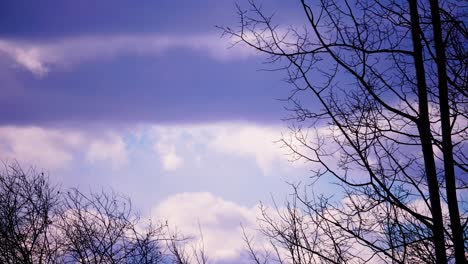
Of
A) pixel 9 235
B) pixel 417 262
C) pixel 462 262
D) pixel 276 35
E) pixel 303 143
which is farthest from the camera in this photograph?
pixel 9 235

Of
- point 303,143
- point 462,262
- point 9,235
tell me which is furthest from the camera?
point 9,235

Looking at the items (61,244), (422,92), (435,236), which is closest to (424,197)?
(435,236)

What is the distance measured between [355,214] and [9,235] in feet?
31.3

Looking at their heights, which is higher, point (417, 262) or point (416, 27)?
A: point (416, 27)

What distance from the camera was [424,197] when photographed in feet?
12.1

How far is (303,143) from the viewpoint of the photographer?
4770mm

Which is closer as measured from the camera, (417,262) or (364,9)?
(364,9)

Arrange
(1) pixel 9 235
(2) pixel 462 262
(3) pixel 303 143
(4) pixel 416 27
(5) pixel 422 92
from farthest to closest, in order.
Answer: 1. (1) pixel 9 235
2. (3) pixel 303 143
3. (4) pixel 416 27
4. (5) pixel 422 92
5. (2) pixel 462 262

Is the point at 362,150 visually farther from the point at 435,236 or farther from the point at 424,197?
the point at 435,236

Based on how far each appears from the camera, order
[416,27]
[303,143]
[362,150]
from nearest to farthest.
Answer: [416,27] < [362,150] < [303,143]

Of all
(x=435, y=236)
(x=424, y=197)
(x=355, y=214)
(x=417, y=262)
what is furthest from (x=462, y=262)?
(x=417, y=262)

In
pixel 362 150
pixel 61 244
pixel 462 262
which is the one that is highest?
pixel 61 244

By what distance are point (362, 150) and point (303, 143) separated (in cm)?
92

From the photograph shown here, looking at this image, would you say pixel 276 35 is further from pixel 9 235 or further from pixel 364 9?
pixel 9 235
